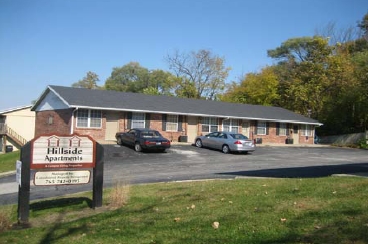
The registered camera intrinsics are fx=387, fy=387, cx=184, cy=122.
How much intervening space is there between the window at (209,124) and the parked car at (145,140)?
9.66m

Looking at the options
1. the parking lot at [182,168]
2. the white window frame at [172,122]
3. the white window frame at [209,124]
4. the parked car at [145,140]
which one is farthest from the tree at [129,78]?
the parked car at [145,140]

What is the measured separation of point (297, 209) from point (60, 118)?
A: 25527mm

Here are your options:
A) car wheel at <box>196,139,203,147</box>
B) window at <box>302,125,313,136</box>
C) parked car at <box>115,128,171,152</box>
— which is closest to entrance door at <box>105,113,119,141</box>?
parked car at <box>115,128,171,152</box>

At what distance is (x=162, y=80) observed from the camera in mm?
74750

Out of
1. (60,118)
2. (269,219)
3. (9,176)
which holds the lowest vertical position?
(9,176)

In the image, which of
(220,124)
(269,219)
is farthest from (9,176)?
(220,124)

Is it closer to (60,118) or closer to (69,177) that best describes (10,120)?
(60,118)

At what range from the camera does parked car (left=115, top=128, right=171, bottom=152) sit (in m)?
24.4

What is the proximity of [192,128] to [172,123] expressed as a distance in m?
2.26

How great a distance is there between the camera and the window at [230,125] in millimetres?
35888

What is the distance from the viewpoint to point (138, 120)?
101 feet

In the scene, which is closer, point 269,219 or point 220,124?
point 269,219

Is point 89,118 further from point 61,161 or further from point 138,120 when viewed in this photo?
point 61,161

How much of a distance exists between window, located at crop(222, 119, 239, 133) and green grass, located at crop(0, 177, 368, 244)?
26160mm
